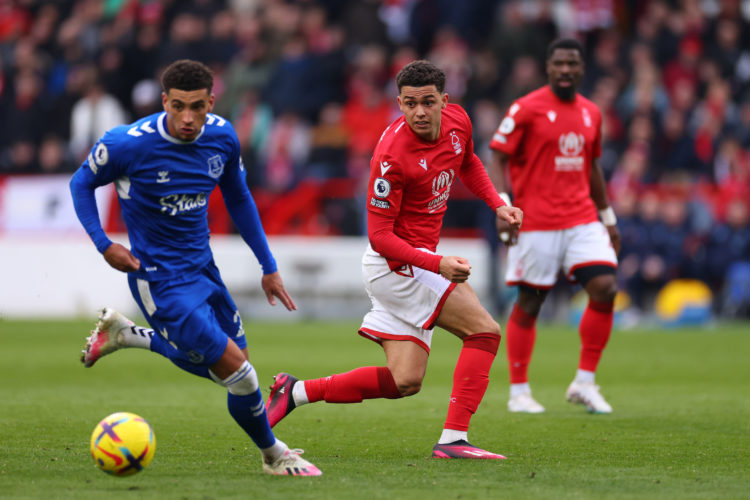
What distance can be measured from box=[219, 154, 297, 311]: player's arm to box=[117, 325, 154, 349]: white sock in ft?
2.52

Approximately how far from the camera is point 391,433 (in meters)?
7.64

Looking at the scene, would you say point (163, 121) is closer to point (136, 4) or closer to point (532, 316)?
point (532, 316)

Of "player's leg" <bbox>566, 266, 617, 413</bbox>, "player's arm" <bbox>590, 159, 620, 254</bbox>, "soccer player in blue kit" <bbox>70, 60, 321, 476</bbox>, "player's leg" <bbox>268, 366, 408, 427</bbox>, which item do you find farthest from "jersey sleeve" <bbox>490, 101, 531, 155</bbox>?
"soccer player in blue kit" <bbox>70, 60, 321, 476</bbox>

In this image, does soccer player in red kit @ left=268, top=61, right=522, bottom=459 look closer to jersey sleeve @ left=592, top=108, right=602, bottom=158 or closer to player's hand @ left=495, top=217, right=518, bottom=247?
player's hand @ left=495, top=217, right=518, bottom=247

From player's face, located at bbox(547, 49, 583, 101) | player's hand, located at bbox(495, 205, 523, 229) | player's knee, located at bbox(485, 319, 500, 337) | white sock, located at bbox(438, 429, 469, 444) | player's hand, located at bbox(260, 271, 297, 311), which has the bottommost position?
white sock, located at bbox(438, 429, 469, 444)

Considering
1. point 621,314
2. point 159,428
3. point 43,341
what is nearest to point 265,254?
point 159,428

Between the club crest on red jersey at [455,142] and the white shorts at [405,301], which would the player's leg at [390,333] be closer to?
the white shorts at [405,301]

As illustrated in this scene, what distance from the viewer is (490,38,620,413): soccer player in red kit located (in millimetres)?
8867

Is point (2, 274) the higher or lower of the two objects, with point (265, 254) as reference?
lower

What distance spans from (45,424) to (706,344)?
30.3 ft

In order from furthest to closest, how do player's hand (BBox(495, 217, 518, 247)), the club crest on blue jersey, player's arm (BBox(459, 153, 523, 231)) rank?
player's hand (BBox(495, 217, 518, 247)) → player's arm (BBox(459, 153, 523, 231)) → the club crest on blue jersey

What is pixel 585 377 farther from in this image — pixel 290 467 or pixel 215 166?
pixel 215 166

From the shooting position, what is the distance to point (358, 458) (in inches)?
258

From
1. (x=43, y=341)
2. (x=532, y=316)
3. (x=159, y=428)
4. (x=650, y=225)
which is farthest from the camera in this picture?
(x=650, y=225)
